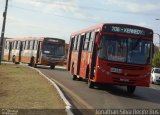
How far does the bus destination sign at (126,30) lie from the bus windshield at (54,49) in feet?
82.3

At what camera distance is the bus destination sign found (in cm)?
2252

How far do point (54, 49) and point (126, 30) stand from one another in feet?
83.8

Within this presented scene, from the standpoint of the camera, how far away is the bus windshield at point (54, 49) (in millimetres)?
47500

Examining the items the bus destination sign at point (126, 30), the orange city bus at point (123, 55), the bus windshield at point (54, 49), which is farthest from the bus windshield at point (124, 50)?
the bus windshield at point (54, 49)

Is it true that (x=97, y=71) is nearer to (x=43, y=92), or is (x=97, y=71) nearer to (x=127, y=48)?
(x=127, y=48)

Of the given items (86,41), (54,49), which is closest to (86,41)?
(86,41)

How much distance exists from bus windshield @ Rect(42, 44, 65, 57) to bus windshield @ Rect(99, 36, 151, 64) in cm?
2514

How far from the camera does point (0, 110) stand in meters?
13.6

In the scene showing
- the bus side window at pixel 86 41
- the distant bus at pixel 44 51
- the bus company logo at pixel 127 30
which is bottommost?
the distant bus at pixel 44 51

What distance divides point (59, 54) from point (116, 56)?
1031 inches

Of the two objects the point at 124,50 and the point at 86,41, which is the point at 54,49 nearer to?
the point at 86,41

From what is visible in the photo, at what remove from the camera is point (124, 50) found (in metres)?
22.4

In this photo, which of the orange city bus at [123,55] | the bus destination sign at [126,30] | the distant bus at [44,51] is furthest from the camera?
the distant bus at [44,51]

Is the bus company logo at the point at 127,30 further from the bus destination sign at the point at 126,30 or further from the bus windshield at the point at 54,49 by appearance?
the bus windshield at the point at 54,49
